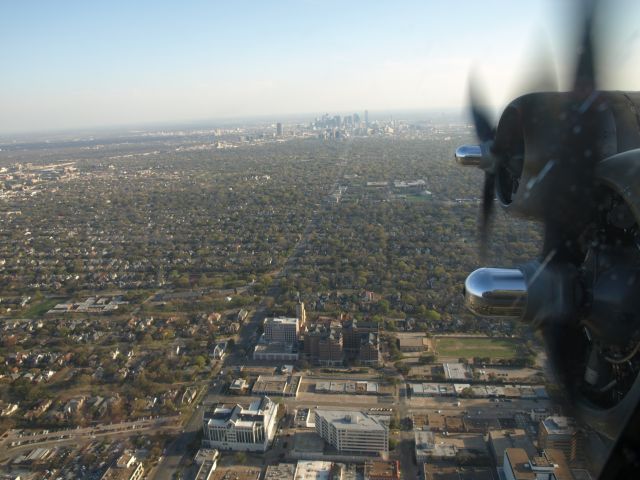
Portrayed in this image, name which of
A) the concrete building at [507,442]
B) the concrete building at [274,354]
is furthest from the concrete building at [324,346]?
the concrete building at [507,442]

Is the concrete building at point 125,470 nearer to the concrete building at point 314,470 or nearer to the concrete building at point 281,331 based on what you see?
A: the concrete building at point 314,470

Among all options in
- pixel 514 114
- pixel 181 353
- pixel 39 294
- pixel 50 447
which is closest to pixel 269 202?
pixel 39 294

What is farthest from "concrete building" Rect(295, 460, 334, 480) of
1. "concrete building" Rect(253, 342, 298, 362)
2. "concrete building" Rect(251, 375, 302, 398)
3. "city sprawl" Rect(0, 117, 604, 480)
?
"concrete building" Rect(253, 342, 298, 362)

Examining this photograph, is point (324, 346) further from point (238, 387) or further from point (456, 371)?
point (456, 371)

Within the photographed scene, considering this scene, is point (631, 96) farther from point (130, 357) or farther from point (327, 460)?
point (130, 357)

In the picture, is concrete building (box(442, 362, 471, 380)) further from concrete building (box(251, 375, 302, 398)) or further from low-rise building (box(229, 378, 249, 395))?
low-rise building (box(229, 378, 249, 395))

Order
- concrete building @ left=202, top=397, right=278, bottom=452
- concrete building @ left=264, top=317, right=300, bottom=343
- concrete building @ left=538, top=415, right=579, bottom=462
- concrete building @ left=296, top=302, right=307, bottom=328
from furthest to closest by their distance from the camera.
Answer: concrete building @ left=296, top=302, right=307, bottom=328 < concrete building @ left=264, top=317, right=300, bottom=343 < concrete building @ left=202, top=397, right=278, bottom=452 < concrete building @ left=538, top=415, right=579, bottom=462
